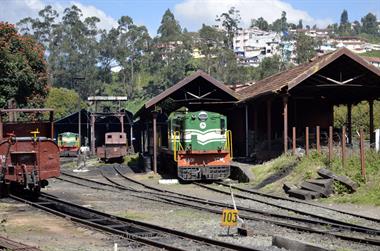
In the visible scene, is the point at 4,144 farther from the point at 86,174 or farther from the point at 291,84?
the point at 86,174

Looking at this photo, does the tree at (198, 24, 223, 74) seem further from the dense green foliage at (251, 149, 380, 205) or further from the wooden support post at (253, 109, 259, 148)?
the dense green foliage at (251, 149, 380, 205)

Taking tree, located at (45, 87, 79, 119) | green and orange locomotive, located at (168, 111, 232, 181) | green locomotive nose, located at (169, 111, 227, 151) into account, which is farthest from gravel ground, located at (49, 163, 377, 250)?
tree, located at (45, 87, 79, 119)

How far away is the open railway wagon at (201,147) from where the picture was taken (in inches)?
1013

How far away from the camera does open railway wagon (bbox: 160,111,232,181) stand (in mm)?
25734

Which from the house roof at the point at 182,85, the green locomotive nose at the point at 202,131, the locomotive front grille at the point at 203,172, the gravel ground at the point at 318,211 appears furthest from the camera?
the house roof at the point at 182,85

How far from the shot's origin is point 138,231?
41.2 ft

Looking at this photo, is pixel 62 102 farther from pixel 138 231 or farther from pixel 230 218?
pixel 230 218

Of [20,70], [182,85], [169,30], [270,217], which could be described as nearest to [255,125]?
[182,85]

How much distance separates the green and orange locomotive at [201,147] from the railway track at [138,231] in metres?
8.95

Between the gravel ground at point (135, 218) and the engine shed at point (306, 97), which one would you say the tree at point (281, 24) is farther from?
the gravel ground at point (135, 218)

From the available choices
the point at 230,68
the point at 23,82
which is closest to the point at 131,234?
the point at 23,82

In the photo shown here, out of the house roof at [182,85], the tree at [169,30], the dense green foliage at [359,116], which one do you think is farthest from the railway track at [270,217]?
the tree at [169,30]

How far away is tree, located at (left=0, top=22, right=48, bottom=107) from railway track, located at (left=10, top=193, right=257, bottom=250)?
76.5 feet

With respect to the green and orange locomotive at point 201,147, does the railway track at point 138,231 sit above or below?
below
